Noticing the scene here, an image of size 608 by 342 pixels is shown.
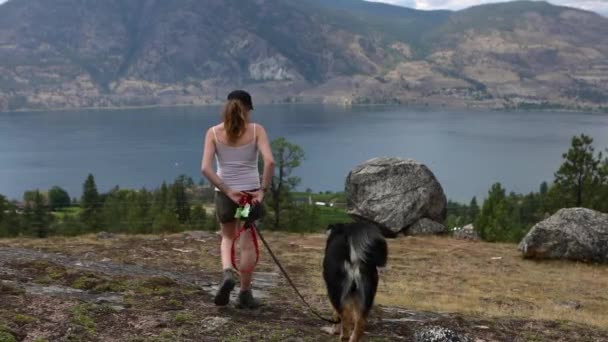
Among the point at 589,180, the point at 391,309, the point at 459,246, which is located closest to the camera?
the point at 391,309

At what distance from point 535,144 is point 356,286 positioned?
167 metres

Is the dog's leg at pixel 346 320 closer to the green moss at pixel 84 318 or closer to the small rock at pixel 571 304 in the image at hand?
the green moss at pixel 84 318

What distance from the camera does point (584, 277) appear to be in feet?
49.8

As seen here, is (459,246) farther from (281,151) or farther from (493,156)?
(493,156)

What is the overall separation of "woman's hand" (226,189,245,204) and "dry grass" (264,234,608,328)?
11.9ft

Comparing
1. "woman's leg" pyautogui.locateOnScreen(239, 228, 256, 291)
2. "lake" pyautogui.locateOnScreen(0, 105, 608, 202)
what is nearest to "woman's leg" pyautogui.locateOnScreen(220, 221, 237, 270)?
"woman's leg" pyautogui.locateOnScreen(239, 228, 256, 291)

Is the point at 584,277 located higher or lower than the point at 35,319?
lower

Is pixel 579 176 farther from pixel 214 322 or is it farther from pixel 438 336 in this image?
pixel 214 322

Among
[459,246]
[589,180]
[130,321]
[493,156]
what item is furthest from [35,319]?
[493,156]

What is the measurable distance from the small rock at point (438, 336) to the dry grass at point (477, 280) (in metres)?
2.53

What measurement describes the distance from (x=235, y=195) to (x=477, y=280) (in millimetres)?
8988

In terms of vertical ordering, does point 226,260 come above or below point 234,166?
below

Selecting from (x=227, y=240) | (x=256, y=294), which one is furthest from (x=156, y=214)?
(x=227, y=240)

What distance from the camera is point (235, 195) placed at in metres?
6.43
